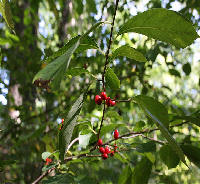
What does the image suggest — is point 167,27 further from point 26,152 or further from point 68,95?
point 26,152

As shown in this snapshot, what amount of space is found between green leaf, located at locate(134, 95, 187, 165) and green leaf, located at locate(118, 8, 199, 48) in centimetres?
19

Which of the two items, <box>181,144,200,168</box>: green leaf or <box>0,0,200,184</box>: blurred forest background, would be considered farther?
<box>0,0,200,184</box>: blurred forest background

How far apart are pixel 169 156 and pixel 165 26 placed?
2.30ft

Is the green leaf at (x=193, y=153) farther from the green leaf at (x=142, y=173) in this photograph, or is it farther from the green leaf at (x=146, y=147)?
the green leaf at (x=142, y=173)

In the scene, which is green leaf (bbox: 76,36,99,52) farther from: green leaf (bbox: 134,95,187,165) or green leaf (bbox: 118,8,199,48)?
green leaf (bbox: 134,95,187,165)

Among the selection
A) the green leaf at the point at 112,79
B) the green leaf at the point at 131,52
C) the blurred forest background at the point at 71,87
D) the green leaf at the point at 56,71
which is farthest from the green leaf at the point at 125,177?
the green leaf at the point at 56,71

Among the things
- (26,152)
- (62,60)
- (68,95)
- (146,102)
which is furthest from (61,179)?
(26,152)

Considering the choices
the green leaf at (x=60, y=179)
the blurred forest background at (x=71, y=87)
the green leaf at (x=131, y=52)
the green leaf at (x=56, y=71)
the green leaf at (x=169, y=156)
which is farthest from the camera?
the blurred forest background at (x=71, y=87)

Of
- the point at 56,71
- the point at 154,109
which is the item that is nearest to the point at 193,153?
the point at 154,109

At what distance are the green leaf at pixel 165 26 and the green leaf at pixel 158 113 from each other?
0.19m

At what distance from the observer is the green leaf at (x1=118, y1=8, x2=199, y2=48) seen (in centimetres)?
56

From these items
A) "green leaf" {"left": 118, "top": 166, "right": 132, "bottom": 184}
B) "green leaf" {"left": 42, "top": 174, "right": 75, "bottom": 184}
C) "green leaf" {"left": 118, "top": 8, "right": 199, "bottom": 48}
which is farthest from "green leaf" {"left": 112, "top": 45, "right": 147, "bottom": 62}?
"green leaf" {"left": 118, "top": 166, "right": 132, "bottom": 184}

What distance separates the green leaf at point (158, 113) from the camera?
1.87 feet

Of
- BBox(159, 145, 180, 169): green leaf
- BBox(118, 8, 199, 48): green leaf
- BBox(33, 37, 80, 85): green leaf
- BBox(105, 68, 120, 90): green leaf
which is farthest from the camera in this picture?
BBox(159, 145, 180, 169): green leaf
